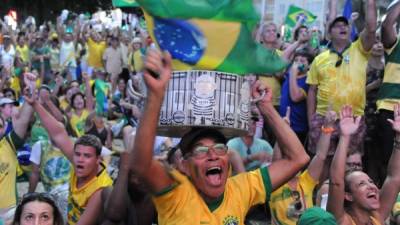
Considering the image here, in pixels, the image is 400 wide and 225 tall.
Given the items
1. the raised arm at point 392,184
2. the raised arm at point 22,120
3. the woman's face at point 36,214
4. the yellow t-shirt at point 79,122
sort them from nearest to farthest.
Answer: the woman's face at point 36,214, the raised arm at point 392,184, the raised arm at point 22,120, the yellow t-shirt at point 79,122

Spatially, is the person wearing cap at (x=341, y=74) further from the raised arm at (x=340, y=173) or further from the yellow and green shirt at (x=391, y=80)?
the raised arm at (x=340, y=173)

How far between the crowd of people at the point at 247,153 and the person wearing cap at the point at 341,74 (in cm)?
1

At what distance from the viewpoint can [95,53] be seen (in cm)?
1658

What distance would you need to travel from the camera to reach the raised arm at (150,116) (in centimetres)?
332

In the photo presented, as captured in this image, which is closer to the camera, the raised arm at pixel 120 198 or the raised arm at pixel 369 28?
the raised arm at pixel 120 198

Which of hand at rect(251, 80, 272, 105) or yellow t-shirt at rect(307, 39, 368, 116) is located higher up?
yellow t-shirt at rect(307, 39, 368, 116)

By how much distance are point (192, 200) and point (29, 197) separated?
104cm

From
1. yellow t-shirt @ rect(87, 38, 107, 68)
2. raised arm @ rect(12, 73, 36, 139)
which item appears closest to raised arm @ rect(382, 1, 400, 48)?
raised arm @ rect(12, 73, 36, 139)

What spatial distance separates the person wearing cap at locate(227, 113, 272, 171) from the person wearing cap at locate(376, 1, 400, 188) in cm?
107

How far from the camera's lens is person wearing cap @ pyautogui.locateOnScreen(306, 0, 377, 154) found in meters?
6.94

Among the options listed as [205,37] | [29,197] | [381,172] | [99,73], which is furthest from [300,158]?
[99,73]

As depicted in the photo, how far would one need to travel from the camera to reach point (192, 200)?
371 centimetres

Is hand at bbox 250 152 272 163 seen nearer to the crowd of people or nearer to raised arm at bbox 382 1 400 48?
the crowd of people

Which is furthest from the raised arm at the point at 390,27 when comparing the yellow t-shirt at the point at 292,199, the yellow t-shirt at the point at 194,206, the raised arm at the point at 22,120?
the yellow t-shirt at the point at 194,206
